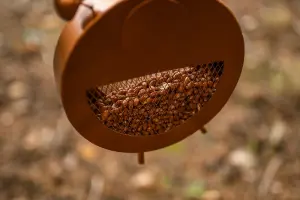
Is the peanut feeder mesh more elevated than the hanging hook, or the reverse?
the hanging hook

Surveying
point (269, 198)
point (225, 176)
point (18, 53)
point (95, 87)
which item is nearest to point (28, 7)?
point (18, 53)

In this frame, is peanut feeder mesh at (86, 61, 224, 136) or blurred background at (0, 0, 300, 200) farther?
blurred background at (0, 0, 300, 200)

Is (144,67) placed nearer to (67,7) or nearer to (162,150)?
(67,7)

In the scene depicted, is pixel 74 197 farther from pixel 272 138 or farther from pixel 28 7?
pixel 28 7

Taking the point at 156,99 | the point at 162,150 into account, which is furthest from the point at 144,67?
the point at 162,150

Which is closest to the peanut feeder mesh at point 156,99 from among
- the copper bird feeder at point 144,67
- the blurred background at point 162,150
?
the copper bird feeder at point 144,67

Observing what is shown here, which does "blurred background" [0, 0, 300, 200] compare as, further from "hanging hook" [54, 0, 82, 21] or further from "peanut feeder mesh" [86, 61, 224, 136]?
"hanging hook" [54, 0, 82, 21]

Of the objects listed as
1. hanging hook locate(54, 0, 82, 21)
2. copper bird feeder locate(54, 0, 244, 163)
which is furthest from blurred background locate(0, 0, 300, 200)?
hanging hook locate(54, 0, 82, 21)
